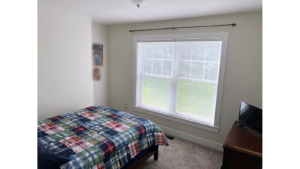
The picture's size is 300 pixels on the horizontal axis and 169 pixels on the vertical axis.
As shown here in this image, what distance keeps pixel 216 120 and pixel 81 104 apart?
248cm

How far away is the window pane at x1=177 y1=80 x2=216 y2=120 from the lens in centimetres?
290

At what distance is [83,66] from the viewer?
123 inches

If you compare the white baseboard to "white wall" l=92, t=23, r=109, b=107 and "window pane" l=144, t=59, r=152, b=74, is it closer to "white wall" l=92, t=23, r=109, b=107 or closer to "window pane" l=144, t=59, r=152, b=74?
"window pane" l=144, t=59, r=152, b=74

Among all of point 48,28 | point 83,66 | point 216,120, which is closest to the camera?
point 48,28

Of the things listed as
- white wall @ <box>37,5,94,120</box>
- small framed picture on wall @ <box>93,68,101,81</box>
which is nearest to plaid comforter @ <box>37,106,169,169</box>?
white wall @ <box>37,5,94,120</box>

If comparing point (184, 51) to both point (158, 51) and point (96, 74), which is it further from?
point (96, 74)

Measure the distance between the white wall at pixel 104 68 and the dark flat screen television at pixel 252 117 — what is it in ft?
8.86

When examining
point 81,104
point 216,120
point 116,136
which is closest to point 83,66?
point 81,104

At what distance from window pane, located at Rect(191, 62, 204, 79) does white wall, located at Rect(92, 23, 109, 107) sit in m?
1.91

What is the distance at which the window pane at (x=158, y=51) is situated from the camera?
3.31 metres

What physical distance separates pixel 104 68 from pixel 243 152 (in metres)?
3.20

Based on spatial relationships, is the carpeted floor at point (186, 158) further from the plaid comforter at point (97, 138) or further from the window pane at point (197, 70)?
the window pane at point (197, 70)
